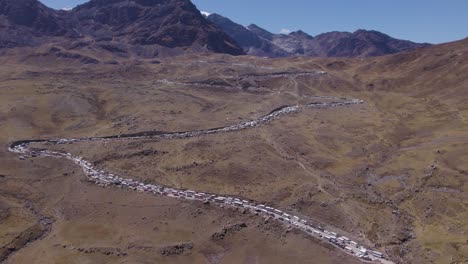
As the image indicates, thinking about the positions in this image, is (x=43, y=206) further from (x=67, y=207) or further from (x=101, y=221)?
(x=101, y=221)

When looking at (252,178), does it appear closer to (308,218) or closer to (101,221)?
(308,218)

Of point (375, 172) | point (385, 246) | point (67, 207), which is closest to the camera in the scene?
point (385, 246)

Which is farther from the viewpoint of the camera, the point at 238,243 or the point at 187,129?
the point at 187,129

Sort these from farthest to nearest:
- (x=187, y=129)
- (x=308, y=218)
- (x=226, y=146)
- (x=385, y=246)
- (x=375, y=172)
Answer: (x=187, y=129), (x=226, y=146), (x=375, y=172), (x=308, y=218), (x=385, y=246)

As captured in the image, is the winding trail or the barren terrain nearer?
the winding trail

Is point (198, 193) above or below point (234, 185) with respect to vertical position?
below

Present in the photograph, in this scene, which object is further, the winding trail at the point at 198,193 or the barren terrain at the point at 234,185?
the barren terrain at the point at 234,185

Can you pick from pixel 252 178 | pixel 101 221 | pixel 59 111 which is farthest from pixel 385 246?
pixel 59 111

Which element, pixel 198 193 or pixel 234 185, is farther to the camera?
pixel 234 185

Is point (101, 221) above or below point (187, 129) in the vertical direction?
below
